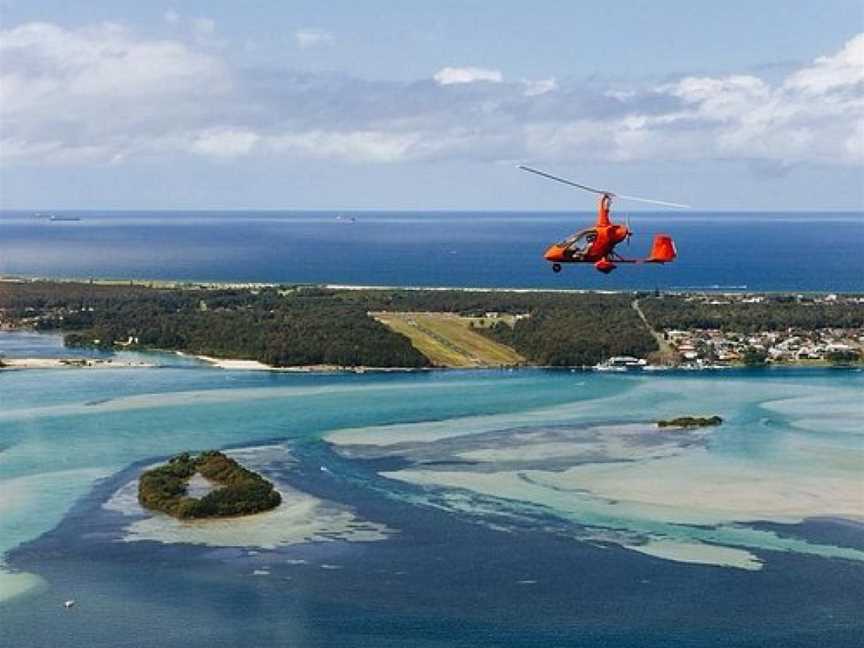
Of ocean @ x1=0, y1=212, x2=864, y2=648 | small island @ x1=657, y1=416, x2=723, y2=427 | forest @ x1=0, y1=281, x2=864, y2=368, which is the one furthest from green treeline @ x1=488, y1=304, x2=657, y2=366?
small island @ x1=657, y1=416, x2=723, y2=427

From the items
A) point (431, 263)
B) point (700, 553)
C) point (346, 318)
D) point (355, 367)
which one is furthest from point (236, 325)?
point (431, 263)

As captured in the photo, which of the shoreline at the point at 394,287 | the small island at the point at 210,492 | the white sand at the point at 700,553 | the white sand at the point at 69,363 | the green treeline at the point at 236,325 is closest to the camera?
the white sand at the point at 700,553

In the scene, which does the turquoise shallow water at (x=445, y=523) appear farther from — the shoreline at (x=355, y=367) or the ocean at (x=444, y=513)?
the shoreline at (x=355, y=367)

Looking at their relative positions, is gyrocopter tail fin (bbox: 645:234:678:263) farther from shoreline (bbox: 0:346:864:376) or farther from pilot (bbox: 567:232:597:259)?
shoreline (bbox: 0:346:864:376)

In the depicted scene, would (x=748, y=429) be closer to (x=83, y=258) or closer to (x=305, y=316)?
(x=305, y=316)

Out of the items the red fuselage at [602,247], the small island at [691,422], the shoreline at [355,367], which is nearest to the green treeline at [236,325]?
the shoreline at [355,367]

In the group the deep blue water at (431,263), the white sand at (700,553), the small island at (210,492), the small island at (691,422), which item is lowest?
the white sand at (700,553)
